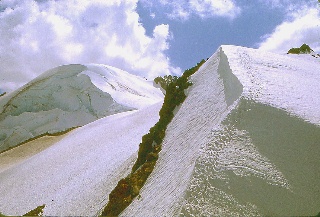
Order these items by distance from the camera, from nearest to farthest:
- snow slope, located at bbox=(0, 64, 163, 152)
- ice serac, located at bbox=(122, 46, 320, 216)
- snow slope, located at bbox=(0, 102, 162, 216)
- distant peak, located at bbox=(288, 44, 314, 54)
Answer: ice serac, located at bbox=(122, 46, 320, 216) → snow slope, located at bbox=(0, 102, 162, 216) → distant peak, located at bbox=(288, 44, 314, 54) → snow slope, located at bbox=(0, 64, 163, 152)

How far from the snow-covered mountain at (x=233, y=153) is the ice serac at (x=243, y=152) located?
0.02 metres

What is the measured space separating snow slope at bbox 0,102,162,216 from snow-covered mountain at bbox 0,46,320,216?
88 mm

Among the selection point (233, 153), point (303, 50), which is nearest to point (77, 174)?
point (233, 153)

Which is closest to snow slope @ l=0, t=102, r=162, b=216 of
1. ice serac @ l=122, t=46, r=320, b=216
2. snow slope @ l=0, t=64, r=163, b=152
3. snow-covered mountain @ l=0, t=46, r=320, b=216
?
snow-covered mountain @ l=0, t=46, r=320, b=216

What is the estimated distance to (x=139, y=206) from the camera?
Answer: 8469 mm

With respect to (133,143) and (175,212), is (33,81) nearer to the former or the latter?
(133,143)

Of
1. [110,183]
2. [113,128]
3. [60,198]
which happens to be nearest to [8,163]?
[113,128]

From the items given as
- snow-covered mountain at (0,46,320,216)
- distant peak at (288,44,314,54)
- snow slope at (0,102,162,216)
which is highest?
distant peak at (288,44,314,54)

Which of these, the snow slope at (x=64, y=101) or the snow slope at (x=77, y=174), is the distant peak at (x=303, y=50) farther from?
the snow slope at (x=64, y=101)

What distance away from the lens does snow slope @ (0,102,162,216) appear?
11.8m

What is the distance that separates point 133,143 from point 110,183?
3.99m

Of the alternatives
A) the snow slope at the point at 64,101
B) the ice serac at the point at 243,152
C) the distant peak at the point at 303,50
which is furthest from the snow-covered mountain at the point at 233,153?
the snow slope at the point at 64,101

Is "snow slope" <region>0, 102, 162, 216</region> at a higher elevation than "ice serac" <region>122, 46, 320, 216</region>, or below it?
below

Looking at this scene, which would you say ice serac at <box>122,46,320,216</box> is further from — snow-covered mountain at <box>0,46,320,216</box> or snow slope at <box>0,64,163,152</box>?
snow slope at <box>0,64,163,152</box>
